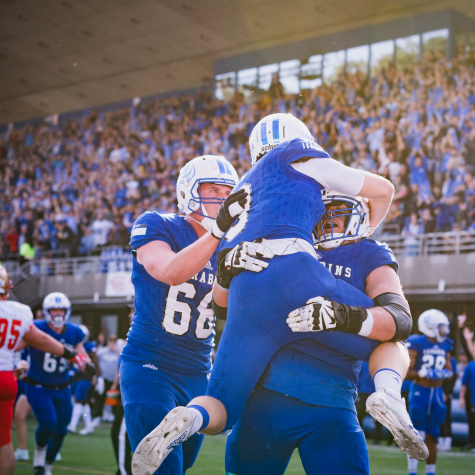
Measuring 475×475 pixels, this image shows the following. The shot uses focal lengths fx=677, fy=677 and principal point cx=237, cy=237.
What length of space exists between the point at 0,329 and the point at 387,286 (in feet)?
10.9

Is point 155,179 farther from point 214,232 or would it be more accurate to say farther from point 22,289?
point 214,232

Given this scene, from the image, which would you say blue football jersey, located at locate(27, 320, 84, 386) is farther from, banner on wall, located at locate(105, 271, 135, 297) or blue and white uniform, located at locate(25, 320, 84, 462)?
banner on wall, located at locate(105, 271, 135, 297)

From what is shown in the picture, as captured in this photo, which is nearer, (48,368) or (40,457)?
(40,457)

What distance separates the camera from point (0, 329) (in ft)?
16.4

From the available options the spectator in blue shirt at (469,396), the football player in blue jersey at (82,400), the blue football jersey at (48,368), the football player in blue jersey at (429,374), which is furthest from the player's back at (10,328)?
the spectator in blue shirt at (469,396)

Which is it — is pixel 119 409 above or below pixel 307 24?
below

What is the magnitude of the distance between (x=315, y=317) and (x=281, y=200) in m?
0.51

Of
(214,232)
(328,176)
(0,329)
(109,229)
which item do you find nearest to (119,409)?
(0,329)

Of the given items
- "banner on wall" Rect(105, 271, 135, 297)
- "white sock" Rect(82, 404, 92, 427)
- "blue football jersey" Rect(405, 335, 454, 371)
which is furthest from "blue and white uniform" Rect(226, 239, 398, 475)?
"banner on wall" Rect(105, 271, 135, 297)

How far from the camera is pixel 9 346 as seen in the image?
5039 millimetres

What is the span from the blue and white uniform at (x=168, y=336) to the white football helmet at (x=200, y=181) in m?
0.11

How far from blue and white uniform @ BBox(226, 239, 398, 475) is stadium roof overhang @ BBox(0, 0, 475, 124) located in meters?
16.6

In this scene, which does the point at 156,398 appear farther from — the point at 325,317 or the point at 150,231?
the point at 325,317

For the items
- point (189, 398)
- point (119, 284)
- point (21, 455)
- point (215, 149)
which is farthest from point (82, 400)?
point (189, 398)
